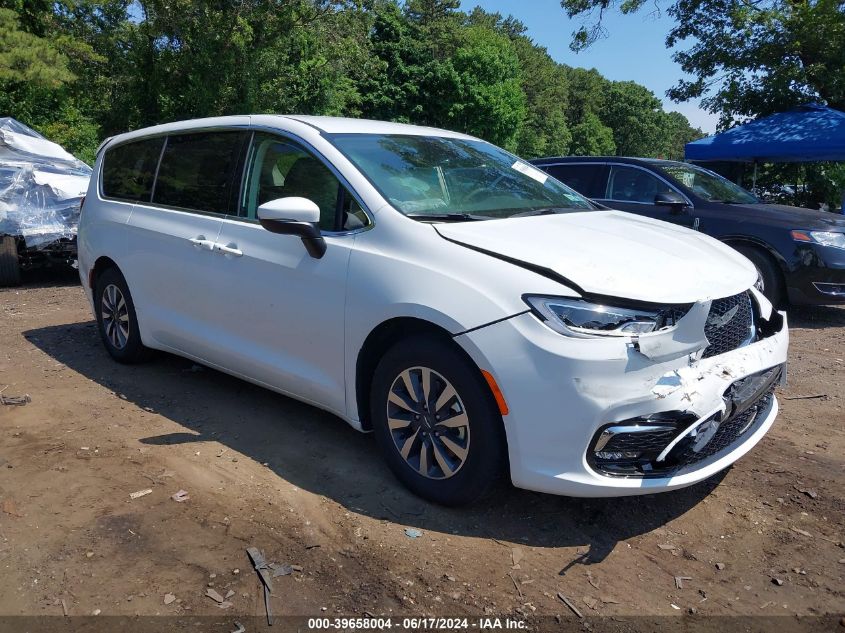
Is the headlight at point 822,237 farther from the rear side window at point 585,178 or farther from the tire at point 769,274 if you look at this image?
the rear side window at point 585,178

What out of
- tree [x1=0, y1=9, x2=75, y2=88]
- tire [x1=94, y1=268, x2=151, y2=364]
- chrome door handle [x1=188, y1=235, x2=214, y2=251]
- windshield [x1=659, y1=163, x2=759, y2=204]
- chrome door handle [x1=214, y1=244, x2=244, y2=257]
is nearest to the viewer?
chrome door handle [x1=214, y1=244, x2=244, y2=257]

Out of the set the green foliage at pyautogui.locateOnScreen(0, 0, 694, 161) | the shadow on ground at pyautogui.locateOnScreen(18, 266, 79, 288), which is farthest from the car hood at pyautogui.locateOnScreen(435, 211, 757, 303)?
the green foliage at pyautogui.locateOnScreen(0, 0, 694, 161)

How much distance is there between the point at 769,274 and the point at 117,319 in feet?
20.5

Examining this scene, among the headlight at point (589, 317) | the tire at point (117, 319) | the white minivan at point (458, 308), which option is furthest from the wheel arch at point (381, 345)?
the tire at point (117, 319)

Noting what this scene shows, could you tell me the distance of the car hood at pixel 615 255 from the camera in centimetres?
292

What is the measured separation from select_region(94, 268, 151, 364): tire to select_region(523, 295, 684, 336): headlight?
340 centimetres

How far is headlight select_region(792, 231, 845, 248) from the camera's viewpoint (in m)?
7.14

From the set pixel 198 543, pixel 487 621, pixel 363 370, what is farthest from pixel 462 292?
pixel 198 543

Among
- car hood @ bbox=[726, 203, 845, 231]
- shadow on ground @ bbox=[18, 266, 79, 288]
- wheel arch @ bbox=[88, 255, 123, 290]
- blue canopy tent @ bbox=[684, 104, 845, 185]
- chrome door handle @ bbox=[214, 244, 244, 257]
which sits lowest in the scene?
shadow on ground @ bbox=[18, 266, 79, 288]

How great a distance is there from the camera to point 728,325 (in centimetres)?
318

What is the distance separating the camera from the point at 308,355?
3.71 m

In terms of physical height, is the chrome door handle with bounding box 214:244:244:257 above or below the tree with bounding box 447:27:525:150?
below

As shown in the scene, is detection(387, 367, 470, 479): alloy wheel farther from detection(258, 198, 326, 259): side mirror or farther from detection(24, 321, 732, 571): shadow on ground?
detection(258, 198, 326, 259): side mirror

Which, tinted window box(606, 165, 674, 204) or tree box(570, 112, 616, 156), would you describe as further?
tree box(570, 112, 616, 156)
